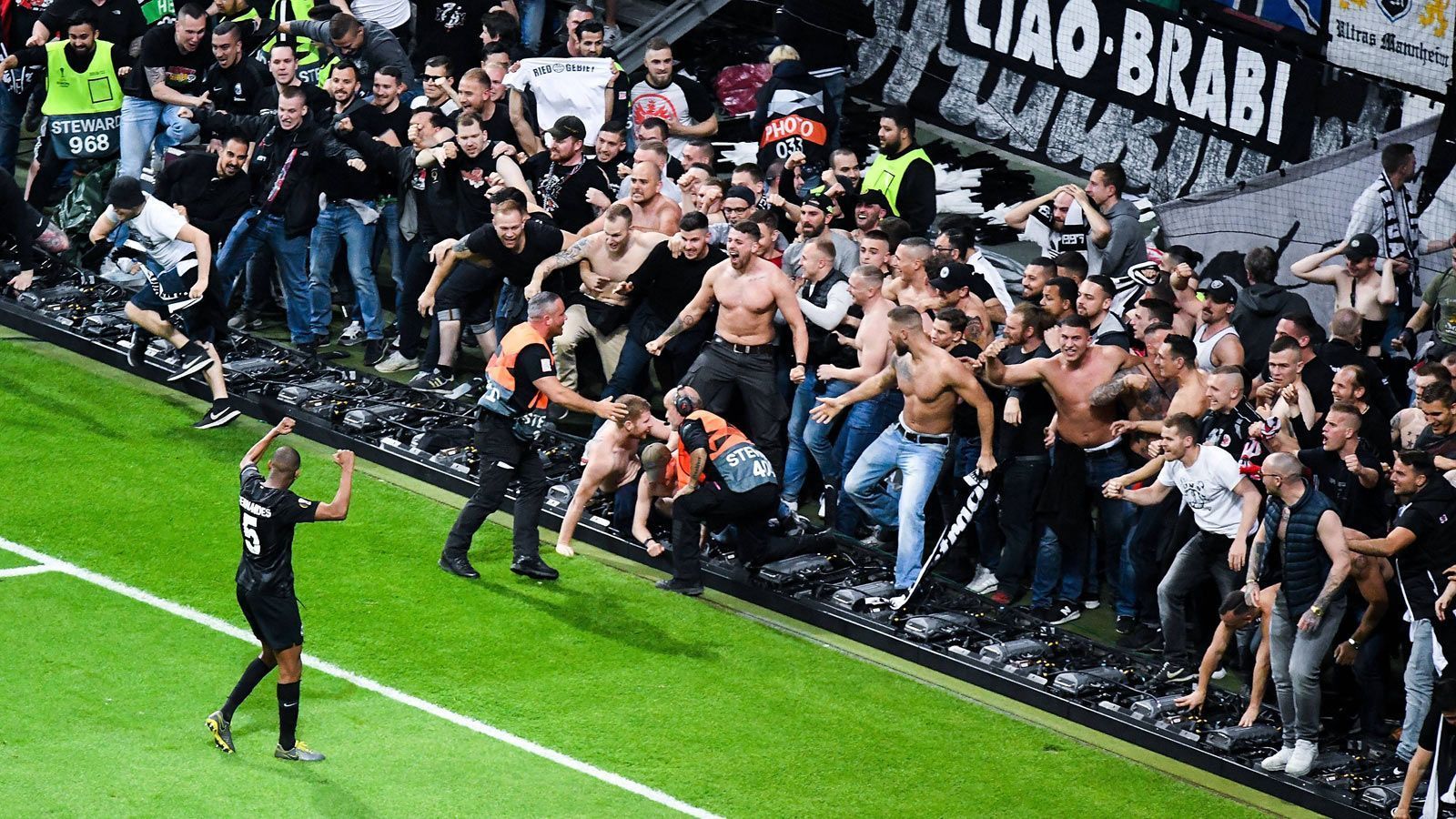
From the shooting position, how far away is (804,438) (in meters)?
14.2

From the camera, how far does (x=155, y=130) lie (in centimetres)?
1769

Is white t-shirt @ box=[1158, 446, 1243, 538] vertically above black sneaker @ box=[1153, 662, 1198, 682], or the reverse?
white t-shirt @ box=[1158, 446, 1243, 538]

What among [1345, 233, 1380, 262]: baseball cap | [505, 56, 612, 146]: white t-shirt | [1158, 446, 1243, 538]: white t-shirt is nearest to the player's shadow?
[1158, 446, 1243, 538]: white t-shirt

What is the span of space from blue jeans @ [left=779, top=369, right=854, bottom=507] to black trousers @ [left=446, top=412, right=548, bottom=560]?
6.54 ft

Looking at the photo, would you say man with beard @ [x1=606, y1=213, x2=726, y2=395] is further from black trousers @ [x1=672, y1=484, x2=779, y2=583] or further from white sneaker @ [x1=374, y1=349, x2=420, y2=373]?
white sneaker @ [x1=374, y1=349, x2=420, y2=373]

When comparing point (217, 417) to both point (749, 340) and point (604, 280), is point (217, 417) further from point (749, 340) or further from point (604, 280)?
point (749, 340)

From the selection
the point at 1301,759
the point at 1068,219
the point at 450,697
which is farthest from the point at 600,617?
the point at 1068,219

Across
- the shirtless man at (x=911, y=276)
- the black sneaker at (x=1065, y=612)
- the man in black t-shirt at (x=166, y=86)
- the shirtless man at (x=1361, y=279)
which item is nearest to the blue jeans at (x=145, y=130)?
the man in black t-shirt at (x=166, y=86)

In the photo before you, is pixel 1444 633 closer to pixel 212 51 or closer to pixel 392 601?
pixel 392 601

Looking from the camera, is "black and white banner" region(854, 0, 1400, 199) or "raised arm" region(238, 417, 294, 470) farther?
"black and white banner" region(854, 0, 1400, 199)

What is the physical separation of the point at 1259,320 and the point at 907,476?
2.67 metres

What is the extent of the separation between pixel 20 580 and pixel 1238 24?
10.8m

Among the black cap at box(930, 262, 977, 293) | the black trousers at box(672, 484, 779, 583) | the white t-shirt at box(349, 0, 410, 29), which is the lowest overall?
the black trousers at box(672, 484, 779, 583)

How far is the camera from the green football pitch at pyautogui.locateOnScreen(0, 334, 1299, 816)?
10.6 metres
